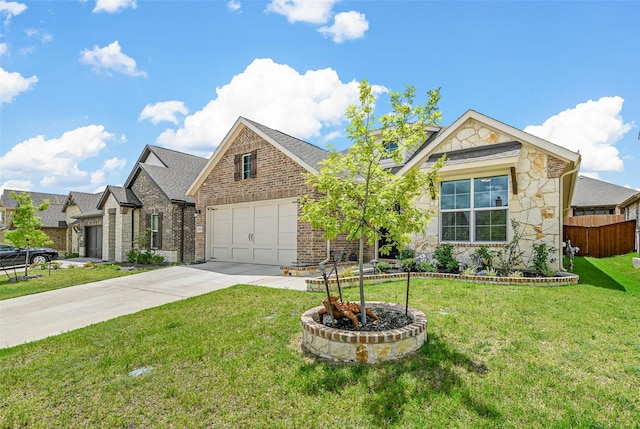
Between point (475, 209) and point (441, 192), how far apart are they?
116cm

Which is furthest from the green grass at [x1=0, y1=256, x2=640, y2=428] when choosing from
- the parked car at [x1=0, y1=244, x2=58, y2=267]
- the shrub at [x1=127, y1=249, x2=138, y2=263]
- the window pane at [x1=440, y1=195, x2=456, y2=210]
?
the parked car at [x1=0, y1=244, x2=58, y2=267]

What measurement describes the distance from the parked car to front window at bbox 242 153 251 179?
46.6ft

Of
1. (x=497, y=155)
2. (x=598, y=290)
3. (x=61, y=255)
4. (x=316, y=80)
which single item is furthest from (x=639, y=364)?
(x=61, y=255)

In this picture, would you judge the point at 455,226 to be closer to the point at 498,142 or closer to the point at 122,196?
the point at 498,142

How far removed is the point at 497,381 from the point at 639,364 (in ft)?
6.02

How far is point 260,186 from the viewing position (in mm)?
13375

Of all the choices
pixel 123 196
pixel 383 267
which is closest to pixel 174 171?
pixel 123 196

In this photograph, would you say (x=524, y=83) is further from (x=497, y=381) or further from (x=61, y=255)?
(x=61, y=255)

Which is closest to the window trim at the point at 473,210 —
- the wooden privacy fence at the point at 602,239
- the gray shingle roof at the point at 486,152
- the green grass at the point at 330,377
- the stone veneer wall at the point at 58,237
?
the gray shingle roof at the point at 486,152

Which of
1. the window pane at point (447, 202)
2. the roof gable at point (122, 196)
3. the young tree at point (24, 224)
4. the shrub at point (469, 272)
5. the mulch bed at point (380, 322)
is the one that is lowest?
the mulch bed at point (380, 322)

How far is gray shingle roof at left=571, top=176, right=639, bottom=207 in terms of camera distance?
27.8 m

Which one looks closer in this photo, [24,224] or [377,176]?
[377,176]

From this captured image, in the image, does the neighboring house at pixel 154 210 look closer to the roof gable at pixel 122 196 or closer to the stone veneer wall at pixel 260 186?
the roof gable at pixel 122 196

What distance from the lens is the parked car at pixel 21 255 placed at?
18312mm
